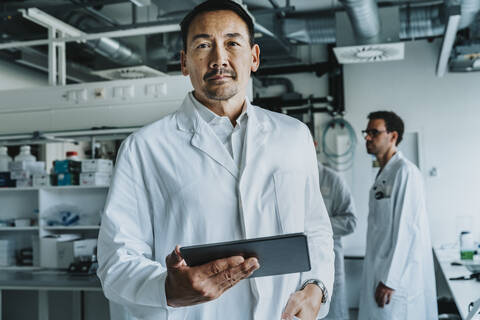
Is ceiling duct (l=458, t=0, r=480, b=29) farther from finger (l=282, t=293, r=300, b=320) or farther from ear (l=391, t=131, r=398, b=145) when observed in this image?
finger (l=282, t=293, r=300, b=320)

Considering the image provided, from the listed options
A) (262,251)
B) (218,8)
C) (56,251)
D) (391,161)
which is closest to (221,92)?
(218,8)

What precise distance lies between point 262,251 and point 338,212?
12.7 feet

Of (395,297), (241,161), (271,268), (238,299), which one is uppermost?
(241,161)

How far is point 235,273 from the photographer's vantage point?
1.03m

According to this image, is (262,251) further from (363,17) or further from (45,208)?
(45,208)

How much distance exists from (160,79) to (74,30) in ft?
3.89

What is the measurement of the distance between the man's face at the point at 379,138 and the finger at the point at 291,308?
8.73 feet

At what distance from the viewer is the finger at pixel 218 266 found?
40.2 inches

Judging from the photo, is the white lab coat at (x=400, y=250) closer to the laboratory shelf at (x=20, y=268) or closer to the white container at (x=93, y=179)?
the white container at (x=93, y=179)

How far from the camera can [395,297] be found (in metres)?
3.23

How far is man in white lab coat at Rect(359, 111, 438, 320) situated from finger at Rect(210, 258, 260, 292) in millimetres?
2406

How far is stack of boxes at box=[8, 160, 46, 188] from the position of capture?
465 cm

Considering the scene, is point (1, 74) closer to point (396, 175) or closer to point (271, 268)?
point (396, 175)

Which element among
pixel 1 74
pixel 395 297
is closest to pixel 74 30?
pixel 1 74
